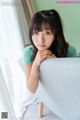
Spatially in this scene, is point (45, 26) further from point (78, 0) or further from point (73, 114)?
point (78, 0)

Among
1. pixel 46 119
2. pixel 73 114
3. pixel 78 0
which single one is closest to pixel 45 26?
pixel 73 114

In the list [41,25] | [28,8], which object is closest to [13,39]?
[28,8]

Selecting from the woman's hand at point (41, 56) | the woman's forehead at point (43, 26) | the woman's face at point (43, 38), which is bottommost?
the woman's hand at point (41, 56)

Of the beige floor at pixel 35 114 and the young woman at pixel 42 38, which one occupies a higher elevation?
the young woman at pixel 42 38

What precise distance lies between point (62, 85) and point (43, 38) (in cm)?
21

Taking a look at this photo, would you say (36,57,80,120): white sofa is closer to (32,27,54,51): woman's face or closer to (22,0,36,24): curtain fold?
(32,27,54,51): woman's face

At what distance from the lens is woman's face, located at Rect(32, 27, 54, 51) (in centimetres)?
95

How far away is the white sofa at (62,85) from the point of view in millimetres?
896

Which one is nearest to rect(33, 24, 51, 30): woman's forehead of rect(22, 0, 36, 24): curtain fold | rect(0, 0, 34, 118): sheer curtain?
rect(0, 0, 34, 118): sheer curtain

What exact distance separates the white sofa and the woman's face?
68mm

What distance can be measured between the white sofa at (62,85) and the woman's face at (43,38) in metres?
0.07

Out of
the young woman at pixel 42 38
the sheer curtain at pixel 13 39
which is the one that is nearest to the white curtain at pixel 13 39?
the sheer curtain at pixel 13 39

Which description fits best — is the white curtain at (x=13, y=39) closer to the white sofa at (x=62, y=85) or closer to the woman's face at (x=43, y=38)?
the white sofa at (x=62, y=85)

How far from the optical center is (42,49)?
97 centimetres
